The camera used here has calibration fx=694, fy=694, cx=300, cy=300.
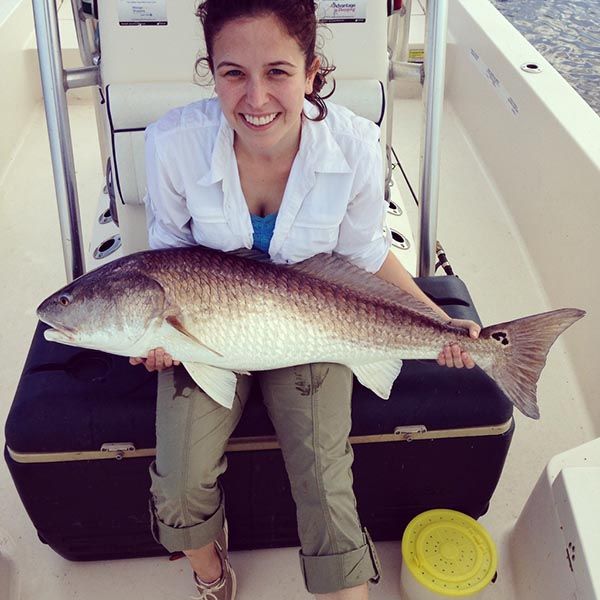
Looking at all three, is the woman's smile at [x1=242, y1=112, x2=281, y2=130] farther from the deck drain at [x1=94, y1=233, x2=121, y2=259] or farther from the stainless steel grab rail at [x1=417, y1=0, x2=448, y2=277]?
the deck drain at [x1=94, y1=233, x2=121, y2=259]

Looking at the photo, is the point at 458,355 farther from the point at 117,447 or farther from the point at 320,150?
the point at 117,447

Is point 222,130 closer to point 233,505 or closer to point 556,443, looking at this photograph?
point 233,505

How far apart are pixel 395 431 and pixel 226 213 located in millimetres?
646

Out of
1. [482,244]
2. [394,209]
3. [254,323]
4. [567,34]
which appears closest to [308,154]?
[254,323]

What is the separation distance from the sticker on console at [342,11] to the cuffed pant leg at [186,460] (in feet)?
3.96

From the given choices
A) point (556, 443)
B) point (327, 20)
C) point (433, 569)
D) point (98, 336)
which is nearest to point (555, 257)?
point (556, 443)

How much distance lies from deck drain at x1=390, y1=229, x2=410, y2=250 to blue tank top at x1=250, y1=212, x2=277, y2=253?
87 cm

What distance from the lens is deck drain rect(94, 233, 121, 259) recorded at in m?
2.43

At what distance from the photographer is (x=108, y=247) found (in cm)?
246

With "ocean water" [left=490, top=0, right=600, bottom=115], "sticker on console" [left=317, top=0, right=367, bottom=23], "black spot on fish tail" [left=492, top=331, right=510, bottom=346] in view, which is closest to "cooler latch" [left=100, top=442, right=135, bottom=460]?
"black spot on fish tail" [left=492, top=331, right=510, bottom=346]

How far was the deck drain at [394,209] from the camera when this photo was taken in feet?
8.57

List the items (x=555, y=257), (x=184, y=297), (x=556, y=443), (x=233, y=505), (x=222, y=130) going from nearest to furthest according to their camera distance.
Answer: (x=184, y=297) < (x=222, y=130) < (x=233, y=505) < (x=556, y=443) < (x=555, y=257)

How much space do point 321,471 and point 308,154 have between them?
0.70 m

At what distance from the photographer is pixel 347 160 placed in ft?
5.27
